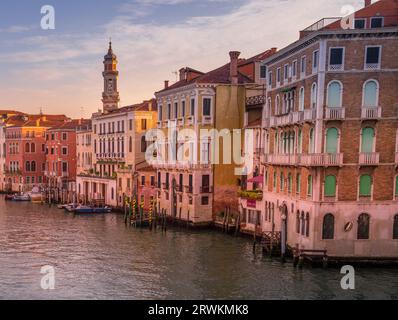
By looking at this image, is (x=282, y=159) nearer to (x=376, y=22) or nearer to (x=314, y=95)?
(x=314, y=95)

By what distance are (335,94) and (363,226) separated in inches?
224

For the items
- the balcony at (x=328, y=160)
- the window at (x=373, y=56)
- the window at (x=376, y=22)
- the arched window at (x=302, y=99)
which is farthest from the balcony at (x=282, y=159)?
the window at (x=376, y=22)

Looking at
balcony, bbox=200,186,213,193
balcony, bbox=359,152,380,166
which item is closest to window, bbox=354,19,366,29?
balcony, bbox=359,152,380,166

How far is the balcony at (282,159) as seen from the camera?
907 inches

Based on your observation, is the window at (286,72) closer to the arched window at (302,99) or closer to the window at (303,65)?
the window at (303,65)

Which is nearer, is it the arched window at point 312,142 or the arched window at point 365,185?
the arched window at point 365,185

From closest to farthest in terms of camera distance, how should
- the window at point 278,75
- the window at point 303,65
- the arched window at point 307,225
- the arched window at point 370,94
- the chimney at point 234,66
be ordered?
the arched window at point 370,94, the arched window at point 307,225, the window at point 303,65, the window at point 278,75, the chimney at point 234,66

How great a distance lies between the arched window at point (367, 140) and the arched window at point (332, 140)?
1.09 meters

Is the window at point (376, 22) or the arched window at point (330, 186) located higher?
the window at point (376, 22)

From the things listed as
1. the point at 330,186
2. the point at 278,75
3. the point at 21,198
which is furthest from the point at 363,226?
the point at 21,198

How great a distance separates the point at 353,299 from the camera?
17.4 meters

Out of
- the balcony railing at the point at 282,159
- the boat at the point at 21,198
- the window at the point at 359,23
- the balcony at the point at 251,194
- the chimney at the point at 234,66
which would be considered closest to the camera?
the window at the point at 359,23

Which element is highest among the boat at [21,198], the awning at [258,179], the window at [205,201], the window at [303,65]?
the window at [303,65]

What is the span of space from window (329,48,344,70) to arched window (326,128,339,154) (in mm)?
2624
